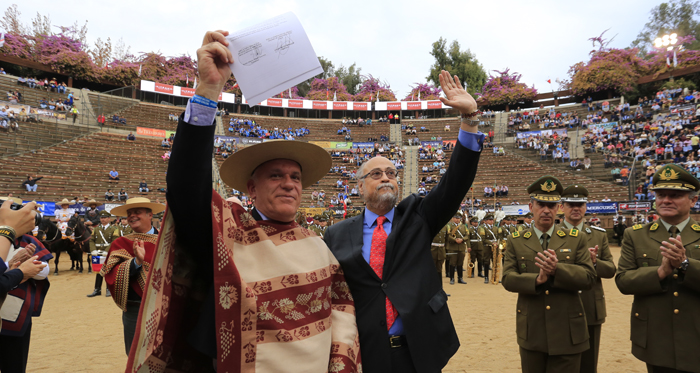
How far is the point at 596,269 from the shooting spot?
4.59m

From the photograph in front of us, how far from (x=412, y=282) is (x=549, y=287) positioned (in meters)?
2.15

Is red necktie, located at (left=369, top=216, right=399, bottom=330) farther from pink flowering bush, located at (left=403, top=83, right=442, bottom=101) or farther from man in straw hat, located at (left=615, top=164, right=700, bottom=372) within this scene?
pink flowering bush, located at (left=403, top=83, right=442, bottom=101)

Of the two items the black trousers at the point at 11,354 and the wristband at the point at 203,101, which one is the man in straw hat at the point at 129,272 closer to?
the black trousers at the point at 11,354

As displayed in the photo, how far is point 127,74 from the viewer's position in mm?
40656

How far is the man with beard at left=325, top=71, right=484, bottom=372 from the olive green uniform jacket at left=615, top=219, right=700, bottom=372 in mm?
2065

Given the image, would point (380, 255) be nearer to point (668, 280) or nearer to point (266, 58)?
point (266, 58)

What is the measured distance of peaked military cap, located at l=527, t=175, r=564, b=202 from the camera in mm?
4121

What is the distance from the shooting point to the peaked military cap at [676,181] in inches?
126

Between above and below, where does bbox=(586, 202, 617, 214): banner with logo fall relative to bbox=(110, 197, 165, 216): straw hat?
below

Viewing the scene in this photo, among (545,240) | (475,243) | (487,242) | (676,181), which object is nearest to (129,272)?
(545,240)

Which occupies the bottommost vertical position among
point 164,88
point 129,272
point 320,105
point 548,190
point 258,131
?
point 129,272

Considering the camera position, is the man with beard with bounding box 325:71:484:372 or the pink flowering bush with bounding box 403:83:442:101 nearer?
the man with beard with bounding box 325:71:484:372

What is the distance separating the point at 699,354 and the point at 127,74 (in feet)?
156

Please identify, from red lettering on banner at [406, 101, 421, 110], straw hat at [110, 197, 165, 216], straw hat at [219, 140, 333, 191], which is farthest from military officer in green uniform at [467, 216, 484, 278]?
red lettering on banner at [406, 101, 421, 110]
